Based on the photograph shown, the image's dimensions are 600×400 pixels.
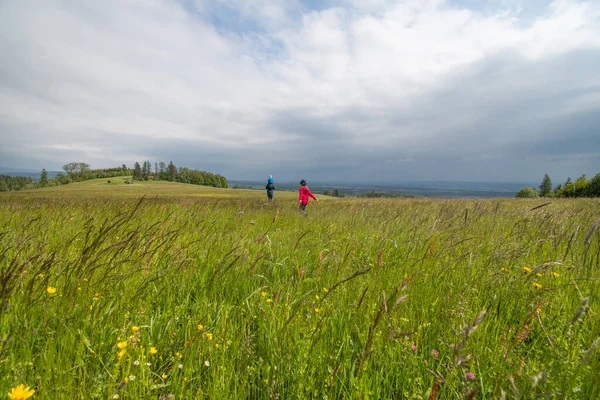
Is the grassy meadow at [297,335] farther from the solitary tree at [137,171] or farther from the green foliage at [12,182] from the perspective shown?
the green foliage at [12,182]

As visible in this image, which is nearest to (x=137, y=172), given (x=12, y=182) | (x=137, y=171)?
(x=137, y=171)

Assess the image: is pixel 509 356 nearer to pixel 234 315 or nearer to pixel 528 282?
pixel 528 282

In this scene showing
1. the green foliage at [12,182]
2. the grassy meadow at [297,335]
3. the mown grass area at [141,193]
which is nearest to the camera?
the grassy meadow at [297,335]

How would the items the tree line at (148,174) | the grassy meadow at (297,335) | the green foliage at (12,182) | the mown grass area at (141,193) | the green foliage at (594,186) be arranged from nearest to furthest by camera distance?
the grassy meadow at (297,335) < the mown grass area at (141,193) < the green foliage at (594,186) < the tree line at (148,174) < the green foliage at (12,182)

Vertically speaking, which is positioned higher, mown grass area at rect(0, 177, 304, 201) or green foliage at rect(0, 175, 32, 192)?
green foliage at rect(0, 175, 32, 192)

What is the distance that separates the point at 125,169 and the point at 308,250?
17907 cm

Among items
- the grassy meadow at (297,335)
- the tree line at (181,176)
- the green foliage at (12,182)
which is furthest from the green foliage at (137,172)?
the grassy meadow at (297,335)

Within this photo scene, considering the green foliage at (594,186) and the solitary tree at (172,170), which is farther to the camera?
the solitary tree at (172,170)

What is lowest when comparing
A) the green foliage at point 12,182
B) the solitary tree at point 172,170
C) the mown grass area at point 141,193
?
the mown grass area at point 141,193

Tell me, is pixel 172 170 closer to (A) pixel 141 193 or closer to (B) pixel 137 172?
(B) pixel 137 172

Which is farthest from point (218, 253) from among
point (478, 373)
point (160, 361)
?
point (478, 373)

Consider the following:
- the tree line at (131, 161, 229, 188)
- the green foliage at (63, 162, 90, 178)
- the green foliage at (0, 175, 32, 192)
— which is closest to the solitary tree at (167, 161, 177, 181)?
the tree line at (131, 161, 229, 188)

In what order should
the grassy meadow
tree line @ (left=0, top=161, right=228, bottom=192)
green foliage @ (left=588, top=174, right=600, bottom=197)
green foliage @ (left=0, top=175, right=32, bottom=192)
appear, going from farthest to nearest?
1. green foliage @ (left=0, top=175, right=32, bottom=192)
2. tree line @ (left=0, top=161, right=228, bottom=192)
3. green foliage @ (left=588, top=174, right=600, bottom=197)
4. the grassy meadow

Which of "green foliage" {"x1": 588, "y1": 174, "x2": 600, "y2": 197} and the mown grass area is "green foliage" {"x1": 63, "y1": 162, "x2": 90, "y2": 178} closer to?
the mown grass area
